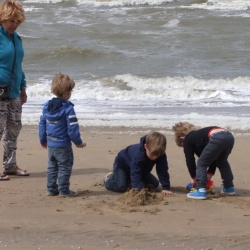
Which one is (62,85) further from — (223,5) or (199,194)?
(223,5)

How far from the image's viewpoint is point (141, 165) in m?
6.17

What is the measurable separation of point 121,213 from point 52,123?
1.03 m

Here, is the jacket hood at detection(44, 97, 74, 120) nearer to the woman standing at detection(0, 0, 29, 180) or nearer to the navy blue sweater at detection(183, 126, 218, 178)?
the woman standing at detection(0, 0, 29, 180)

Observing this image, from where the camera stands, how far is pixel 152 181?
6395 millimetres

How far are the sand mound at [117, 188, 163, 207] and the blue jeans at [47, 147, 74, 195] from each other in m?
0.49

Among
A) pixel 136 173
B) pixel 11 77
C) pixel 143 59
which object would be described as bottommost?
pixel 143 59

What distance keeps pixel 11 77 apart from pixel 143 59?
12.6 meters

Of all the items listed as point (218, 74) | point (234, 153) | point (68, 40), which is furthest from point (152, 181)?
point (68, 40)

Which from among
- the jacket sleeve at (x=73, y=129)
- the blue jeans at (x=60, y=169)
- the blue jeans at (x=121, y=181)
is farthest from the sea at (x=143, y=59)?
the jacket sleeve at (x=73, y=129)

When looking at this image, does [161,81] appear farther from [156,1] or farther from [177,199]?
[156,1]

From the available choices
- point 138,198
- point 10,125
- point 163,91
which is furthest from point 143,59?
point 138,198

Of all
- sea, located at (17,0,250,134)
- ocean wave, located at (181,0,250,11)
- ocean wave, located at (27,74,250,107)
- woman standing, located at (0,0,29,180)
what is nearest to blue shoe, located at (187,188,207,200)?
woman standing, located at (0,0,29,180)

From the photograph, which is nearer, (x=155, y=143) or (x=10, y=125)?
(x=155, y=143)

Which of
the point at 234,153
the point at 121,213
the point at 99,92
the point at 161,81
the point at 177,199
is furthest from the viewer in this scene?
the point at 161,81
